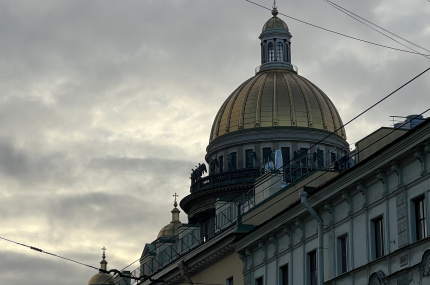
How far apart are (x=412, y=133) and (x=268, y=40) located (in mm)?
47664

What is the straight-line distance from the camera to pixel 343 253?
2673 centimetres

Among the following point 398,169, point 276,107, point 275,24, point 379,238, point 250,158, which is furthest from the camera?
point 275,24

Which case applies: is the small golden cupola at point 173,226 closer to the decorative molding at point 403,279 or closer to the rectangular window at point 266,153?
the rectangular window at point 266,153

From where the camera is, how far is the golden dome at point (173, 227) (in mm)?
67963

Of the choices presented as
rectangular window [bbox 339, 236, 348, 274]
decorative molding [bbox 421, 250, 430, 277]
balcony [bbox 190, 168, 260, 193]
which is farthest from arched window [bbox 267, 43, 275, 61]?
decorative molding [bbox 421, 250, 430, 277]

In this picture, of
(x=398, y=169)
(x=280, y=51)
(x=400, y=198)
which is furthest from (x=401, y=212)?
(x=280, y=51)

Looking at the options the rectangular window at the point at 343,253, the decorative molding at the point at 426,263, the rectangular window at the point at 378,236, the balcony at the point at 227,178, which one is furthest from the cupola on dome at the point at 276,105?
the decorative molding at the point at 426,263

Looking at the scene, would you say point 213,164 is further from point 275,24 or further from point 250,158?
point 275,24

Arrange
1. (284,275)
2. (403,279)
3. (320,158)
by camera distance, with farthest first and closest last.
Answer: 1. (320,158)
2. (284,275)
3. (403,279)

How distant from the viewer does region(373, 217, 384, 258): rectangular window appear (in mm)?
24672

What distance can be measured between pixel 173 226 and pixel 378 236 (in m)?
44.4

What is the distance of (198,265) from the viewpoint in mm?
36281

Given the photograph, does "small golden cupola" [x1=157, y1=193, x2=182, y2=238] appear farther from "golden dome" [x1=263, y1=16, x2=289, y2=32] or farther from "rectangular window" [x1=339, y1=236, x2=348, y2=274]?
"rectangular window" [x1=339, y1=236, x2=348, y2=274]

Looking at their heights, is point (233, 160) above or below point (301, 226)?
above
